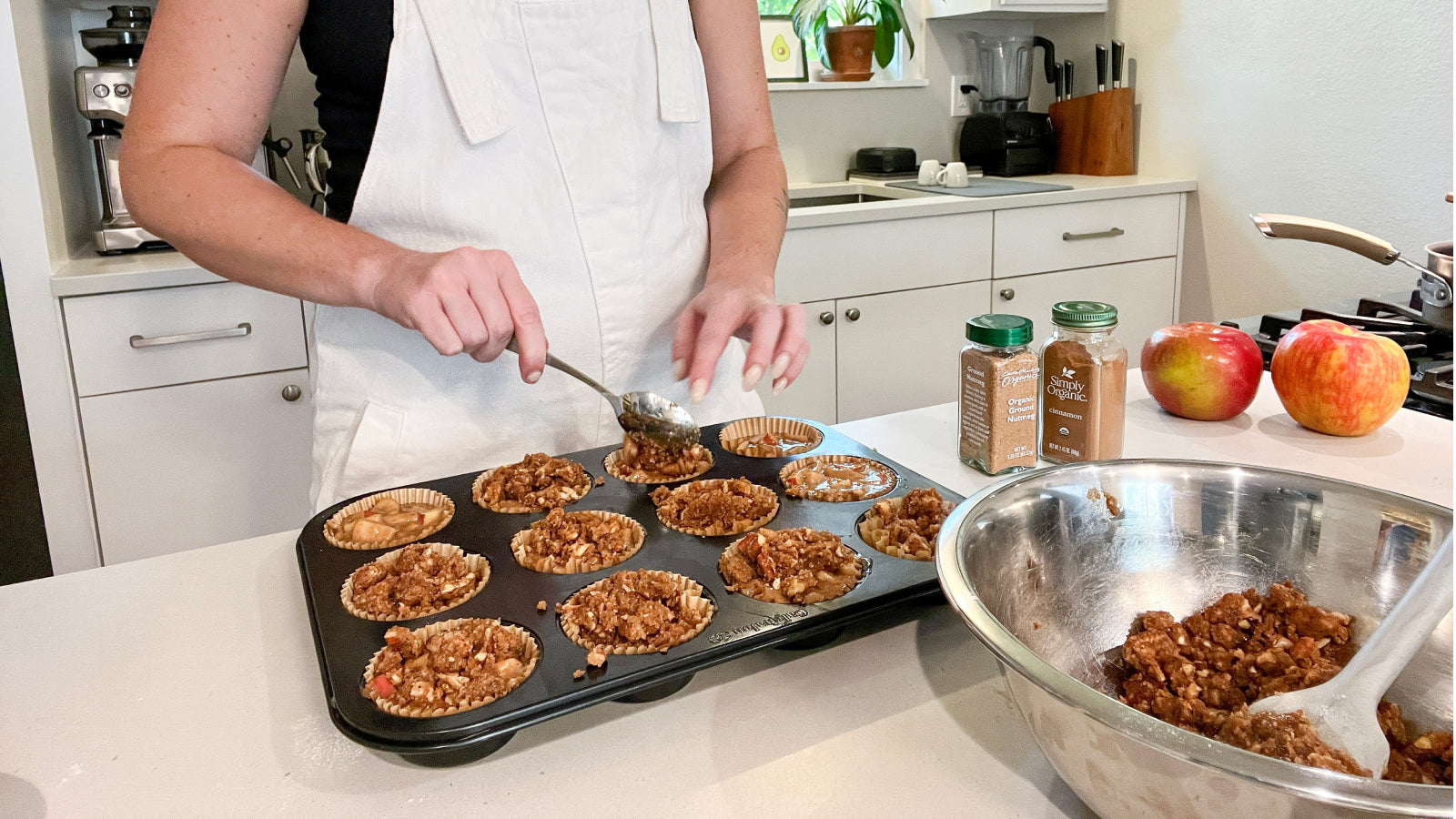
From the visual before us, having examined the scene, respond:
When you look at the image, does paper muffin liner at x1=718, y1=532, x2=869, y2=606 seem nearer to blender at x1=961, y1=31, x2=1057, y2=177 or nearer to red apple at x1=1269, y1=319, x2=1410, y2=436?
red apple at x1=1269, y1=319, x2=1410, y2=436

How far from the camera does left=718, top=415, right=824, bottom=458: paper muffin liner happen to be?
107cm

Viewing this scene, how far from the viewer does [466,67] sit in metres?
1.03

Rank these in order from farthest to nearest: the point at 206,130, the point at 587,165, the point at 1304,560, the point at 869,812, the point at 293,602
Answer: the point at 587,165
the point at 206,130
the point at 293,602
the point at 1304,560
the point at 869,812

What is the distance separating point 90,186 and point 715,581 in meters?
2.25

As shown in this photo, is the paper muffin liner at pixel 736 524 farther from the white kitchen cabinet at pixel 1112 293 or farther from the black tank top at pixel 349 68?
the white kitchen cabinet at pixel 1112 293

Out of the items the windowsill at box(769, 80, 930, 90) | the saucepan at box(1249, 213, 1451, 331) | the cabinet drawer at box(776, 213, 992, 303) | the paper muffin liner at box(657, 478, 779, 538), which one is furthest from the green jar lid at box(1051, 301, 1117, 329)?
the windowsill at box(769, 80, 930, 90)

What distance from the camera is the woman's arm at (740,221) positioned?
0.99 meters

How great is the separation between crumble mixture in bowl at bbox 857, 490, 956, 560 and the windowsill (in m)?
2.23

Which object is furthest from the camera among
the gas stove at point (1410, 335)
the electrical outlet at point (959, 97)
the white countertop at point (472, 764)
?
the electrical outlet at point (959, 97)

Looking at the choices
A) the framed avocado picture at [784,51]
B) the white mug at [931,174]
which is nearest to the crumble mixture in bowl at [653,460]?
the white mug at [931,174]

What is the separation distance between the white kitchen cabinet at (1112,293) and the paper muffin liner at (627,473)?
1.78 metres

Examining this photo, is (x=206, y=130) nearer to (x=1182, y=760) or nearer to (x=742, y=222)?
(x=742, y=222)

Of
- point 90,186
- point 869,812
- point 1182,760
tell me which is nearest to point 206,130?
point 869,812

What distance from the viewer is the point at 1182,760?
43cm
